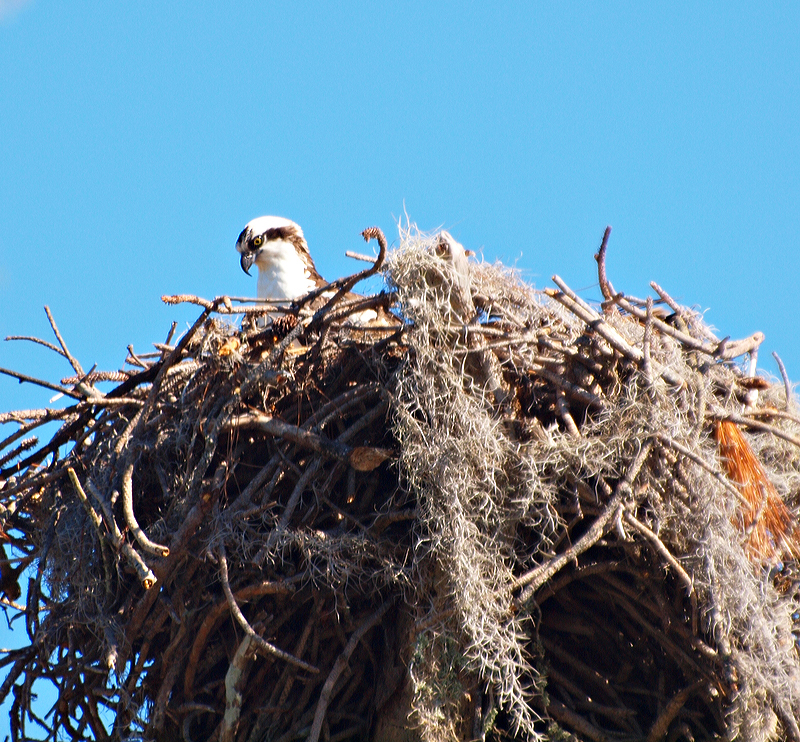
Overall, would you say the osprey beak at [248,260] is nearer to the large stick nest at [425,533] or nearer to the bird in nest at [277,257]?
the bird in nest at [277,257]

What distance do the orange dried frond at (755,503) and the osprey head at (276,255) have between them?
2.97 metres

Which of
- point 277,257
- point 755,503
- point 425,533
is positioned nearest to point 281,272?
point 277,257

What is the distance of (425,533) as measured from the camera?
13.9 feet

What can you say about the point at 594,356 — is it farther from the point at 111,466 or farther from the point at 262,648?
the point at 111,466

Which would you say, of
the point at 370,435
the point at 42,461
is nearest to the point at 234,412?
the point at 370,435

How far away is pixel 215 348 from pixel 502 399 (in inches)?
48.2

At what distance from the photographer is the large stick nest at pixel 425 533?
3963 mm

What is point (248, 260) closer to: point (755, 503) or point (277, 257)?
point (277, 257)

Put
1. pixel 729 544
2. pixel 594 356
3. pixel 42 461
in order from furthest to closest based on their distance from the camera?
pixel 42 461 → pixel 594 356 → pixel 729 544

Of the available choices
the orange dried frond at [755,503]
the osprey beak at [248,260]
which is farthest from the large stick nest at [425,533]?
the osprey beak at [248,260]

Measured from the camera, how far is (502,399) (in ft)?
13.9

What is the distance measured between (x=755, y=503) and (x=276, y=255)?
11.3ft

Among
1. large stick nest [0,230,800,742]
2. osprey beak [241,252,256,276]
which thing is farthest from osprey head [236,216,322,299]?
large stick nest [0,230,800,742]

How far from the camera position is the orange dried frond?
4.19 metres
